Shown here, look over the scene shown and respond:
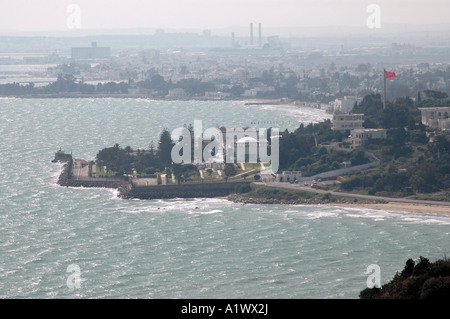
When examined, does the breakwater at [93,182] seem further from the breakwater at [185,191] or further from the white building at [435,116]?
the white building at [435,116]

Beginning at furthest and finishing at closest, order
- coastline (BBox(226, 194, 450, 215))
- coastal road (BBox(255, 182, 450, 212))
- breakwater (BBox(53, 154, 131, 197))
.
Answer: breakwater (BBox(53, 154, 131, 197)) → coastal road (BBox(255, 182, 450, 212)) → coastline (BBox(226, 194, 450, 215))

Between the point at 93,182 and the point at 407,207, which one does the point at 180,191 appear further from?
the point at 407,207

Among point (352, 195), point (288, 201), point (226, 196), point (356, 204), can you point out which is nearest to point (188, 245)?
point (288, 201)

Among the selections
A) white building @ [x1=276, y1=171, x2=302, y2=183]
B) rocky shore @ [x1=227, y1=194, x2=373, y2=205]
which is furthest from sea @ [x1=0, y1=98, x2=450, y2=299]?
white building @ [x1=276, y1=171, x2=302, y2=183]

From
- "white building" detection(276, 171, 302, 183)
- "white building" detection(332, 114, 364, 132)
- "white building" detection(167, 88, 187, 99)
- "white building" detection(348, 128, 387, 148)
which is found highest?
"white building" detection(332, 114, 364, 132)

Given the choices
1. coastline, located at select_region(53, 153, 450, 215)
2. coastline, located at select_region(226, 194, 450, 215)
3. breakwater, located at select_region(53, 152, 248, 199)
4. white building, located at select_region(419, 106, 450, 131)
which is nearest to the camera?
coastline, located at select_region(226, 194, 450, 215)

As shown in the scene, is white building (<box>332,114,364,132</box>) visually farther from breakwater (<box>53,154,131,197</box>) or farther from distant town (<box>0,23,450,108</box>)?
distant town (<box>0,23,450,108</box>)
